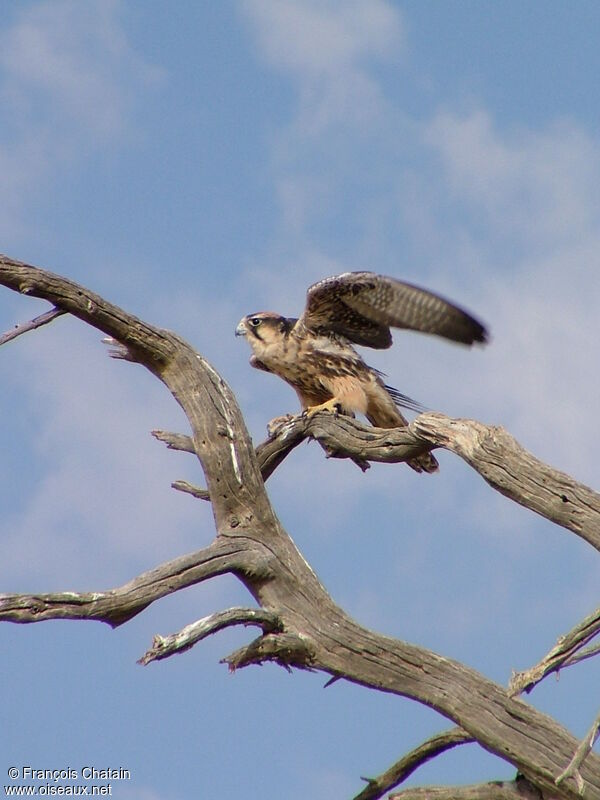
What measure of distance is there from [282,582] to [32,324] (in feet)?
6.50

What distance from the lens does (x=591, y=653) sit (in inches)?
207

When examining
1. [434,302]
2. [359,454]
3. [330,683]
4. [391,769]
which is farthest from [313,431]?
[391,769]

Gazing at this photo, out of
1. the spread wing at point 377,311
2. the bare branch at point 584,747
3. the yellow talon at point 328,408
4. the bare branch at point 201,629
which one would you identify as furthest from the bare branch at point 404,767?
the spread wing at point 377,311

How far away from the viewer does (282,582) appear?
609 centimetres

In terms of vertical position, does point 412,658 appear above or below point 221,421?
below

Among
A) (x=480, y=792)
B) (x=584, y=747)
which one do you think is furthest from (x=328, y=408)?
(x=584, y=747)

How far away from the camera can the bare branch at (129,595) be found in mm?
5238

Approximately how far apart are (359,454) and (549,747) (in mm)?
1926

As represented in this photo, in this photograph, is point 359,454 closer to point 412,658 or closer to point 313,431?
point 313,431

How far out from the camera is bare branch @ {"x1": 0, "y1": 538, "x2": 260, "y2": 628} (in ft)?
17.2

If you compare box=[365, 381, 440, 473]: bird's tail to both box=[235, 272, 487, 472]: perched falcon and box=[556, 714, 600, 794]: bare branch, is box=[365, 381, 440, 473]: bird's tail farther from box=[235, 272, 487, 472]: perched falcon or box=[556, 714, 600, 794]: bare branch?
box=[556, 714, 600, 794]: bare branch

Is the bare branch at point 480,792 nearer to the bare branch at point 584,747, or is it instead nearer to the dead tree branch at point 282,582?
the dead tree branch at point 282,582

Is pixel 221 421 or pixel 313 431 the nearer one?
pixel 221 421

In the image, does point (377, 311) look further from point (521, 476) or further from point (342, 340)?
point (521, 476)
